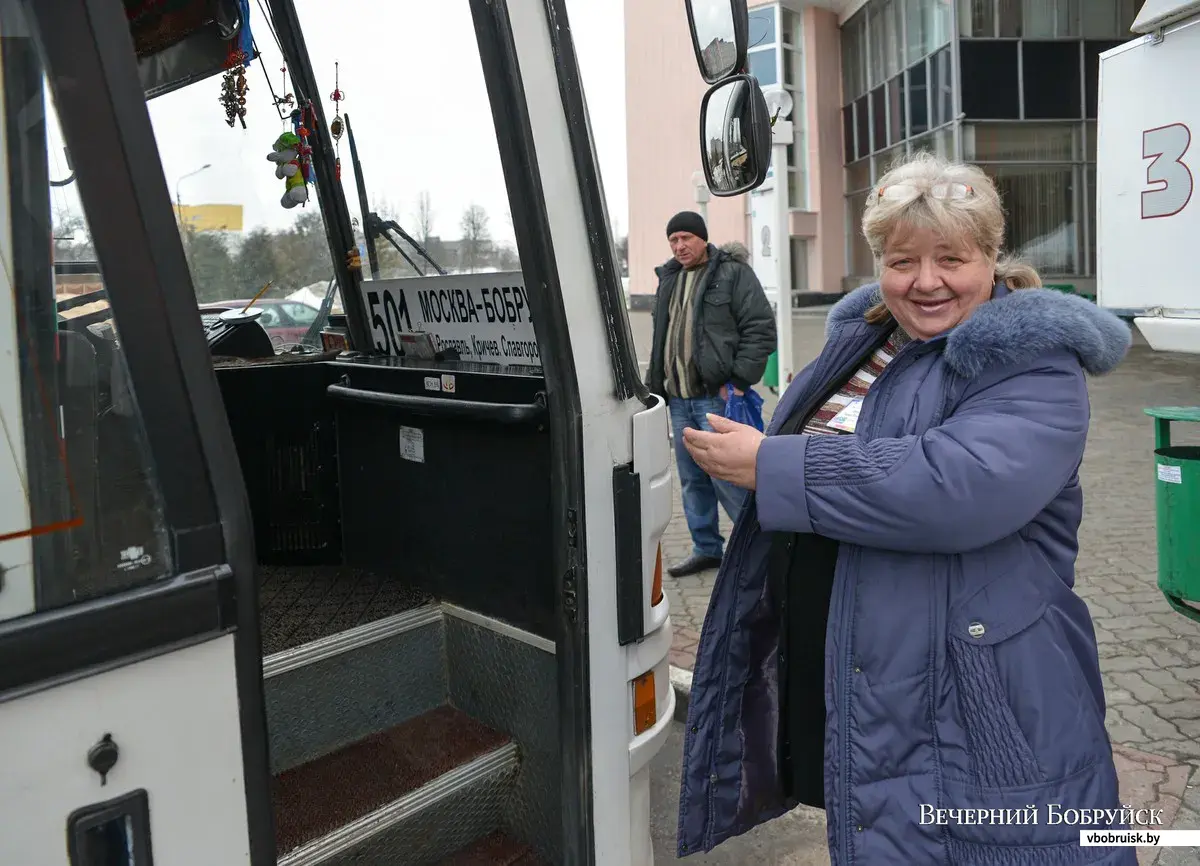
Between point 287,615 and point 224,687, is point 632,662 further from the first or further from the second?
point 287,615

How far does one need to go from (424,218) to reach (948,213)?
1.73m

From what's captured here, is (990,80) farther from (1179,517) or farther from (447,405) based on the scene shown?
(447,405)

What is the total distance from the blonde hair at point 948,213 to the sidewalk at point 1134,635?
6.74 ft

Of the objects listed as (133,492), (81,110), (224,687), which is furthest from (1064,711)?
(81,110)

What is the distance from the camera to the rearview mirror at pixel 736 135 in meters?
2.02

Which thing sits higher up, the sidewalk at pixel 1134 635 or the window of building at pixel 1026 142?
the window of building at pixel 1026 142

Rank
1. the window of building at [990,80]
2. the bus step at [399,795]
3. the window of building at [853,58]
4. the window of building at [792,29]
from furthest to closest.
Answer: the window of building at [792,29] → the window of building at [853,58] → the window of building at [990,80] → the bus step at [399,795]

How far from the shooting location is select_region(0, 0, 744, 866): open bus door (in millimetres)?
1229

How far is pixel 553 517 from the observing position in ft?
6.88

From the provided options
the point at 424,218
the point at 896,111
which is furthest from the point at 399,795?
the point at 896,111

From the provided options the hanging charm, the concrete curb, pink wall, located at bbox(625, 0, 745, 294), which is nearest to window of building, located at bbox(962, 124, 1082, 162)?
pink wall, located at bbox(625, 0, 745, 294)

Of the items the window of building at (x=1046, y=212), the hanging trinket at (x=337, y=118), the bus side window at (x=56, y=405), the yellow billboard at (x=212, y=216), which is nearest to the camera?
the bus side window at (x=56, y=405)

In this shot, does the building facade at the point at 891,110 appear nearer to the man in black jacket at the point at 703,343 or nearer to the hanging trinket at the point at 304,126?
the man in black jacket at the point at 703,343

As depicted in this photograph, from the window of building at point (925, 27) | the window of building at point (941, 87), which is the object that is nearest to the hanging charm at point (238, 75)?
the window of building at point (941, 87)
